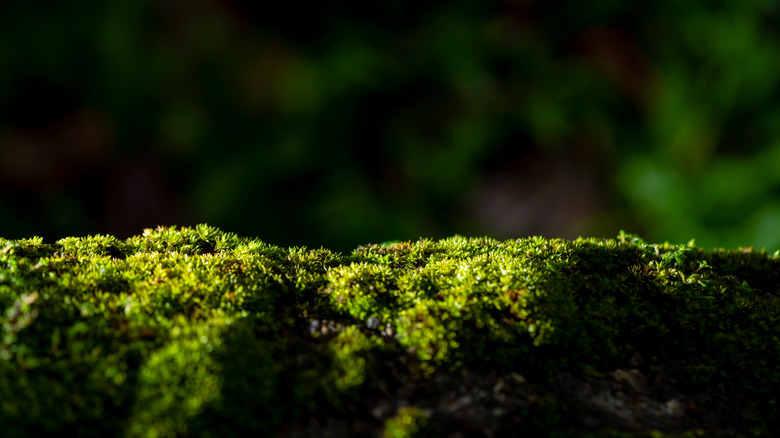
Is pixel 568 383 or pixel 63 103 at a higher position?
A: pixel 63 103

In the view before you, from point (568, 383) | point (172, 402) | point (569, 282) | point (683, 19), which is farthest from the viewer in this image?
point (683, 19)

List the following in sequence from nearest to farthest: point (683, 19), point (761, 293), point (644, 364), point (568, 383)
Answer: point (568, 383) → point (644, 364) → point (761, 293) → point (683, 19)

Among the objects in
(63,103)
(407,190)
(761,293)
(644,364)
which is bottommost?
(644,364)

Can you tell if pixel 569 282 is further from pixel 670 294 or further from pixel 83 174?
pixel 83 174

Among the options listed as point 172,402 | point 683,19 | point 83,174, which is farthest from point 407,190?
point 172,402

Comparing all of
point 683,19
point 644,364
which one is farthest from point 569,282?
point 683,19

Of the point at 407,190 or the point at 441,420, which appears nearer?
the point at 441,420
